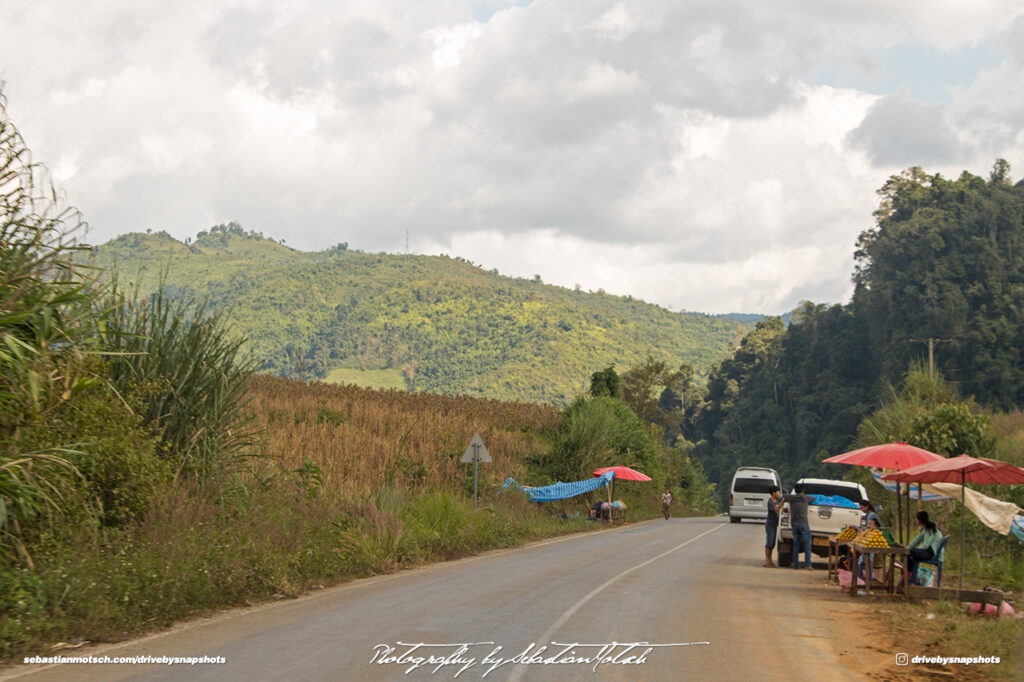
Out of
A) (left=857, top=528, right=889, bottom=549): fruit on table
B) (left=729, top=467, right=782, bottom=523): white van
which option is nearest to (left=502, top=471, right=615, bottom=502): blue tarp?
(left=729, top=467, right=782, bottom=523): white van

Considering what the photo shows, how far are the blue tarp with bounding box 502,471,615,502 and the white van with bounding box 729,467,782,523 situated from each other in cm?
525

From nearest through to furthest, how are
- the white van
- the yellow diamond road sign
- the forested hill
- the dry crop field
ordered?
the dry crop field
the yellow diamond road sign
the white van
the forested hill

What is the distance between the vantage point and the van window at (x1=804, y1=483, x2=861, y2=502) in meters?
22.7

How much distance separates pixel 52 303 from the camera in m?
10.9

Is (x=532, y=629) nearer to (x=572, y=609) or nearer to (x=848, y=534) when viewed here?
(x=572, y=609)

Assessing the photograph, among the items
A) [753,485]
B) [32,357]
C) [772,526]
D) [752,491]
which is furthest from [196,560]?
[753,485]

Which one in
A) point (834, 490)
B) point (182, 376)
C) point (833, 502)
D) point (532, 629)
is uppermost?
point (182, 376)

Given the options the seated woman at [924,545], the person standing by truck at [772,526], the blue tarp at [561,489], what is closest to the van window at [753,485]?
the blue tarp at [561,489]

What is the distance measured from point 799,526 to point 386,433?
700 inches

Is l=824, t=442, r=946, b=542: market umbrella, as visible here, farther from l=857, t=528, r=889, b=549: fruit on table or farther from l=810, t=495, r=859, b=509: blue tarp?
l=810, t=495, r=859, b=509: blue tarp

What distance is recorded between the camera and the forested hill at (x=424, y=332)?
131250 millimetres

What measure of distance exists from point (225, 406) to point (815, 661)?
9.57m

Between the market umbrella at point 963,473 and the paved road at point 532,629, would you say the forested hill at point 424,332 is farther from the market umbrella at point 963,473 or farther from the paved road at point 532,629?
the paved road at point 532,629

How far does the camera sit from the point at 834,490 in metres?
23.2
